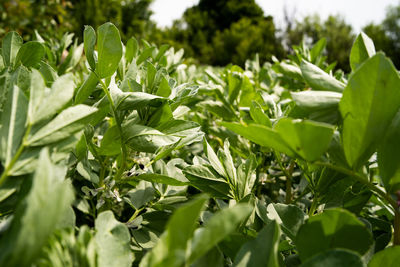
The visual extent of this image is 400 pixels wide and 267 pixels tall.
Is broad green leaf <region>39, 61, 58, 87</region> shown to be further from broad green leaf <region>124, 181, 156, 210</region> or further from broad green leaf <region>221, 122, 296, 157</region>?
broad green leaf <region>221, 122, 296, 157</region>

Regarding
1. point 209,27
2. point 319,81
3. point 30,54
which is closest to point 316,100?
point 319,81

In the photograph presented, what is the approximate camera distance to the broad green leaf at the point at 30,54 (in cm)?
68

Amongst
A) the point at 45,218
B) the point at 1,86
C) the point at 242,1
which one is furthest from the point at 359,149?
the point at 242,1

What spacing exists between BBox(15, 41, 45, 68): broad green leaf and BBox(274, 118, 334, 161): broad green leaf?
528 mm

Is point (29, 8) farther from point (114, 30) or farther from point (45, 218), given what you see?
point (45, 218)

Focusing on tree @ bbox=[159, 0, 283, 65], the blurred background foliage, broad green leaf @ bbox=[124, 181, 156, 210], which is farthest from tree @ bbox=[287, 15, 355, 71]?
broad green leaf @ bbox=[124, 181, 156, 210]

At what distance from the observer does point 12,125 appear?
41 cm

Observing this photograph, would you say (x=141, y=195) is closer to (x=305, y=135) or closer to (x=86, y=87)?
(x=86, y=87)

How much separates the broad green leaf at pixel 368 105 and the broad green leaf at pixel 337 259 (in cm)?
13

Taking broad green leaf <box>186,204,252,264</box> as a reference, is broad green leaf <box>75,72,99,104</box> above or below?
above

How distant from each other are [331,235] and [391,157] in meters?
0.14

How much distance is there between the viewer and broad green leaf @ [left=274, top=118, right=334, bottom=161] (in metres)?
0.38

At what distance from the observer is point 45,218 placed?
0.91 ft

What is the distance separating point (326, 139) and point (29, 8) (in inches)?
188
